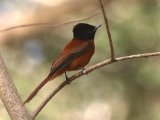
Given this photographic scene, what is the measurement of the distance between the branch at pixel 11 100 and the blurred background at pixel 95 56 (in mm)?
4072

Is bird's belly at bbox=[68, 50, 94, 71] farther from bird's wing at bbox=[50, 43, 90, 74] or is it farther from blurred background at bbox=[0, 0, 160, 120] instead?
blurred background at bbox=[0, 0, 160, 120]

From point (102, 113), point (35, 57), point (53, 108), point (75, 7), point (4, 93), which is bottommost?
point (102, 113)

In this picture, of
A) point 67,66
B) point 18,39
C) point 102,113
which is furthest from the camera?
point 102,113

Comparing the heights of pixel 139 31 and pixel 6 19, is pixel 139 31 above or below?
below

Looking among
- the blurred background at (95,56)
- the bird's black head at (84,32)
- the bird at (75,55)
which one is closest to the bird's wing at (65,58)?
the bird at (75,55)

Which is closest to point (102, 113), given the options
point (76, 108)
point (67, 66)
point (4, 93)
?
point (76, 108)

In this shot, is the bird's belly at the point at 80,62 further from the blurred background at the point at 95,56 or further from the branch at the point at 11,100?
the blurred background at the point at 95,56

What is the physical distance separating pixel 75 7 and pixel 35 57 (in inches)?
30.3

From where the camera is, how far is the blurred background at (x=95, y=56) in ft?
18.4

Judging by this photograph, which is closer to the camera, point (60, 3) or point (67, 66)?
point (67, 66)

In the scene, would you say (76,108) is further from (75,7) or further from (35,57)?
(75,7)

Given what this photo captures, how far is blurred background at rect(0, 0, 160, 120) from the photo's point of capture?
221 inches

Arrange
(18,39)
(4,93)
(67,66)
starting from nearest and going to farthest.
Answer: (4,93), (67,66), (18,39)

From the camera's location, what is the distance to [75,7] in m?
5.66
